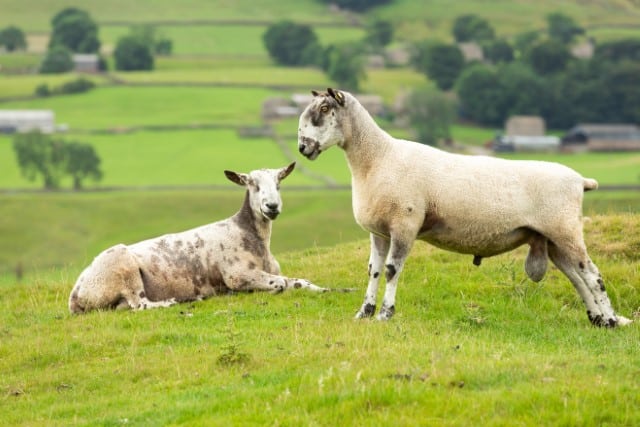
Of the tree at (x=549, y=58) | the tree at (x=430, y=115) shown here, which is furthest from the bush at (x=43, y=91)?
the tree at (x=549, y=58)

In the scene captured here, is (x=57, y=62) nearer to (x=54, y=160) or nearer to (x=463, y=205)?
(x=54, y=160)

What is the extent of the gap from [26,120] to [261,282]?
432ft

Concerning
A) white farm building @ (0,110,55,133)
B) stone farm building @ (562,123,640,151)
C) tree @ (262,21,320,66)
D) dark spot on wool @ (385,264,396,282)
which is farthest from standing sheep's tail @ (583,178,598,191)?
tree @ (262,21,320,66)

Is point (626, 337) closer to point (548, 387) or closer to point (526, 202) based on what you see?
point (526, 202)

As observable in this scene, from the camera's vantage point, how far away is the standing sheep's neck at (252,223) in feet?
62.3

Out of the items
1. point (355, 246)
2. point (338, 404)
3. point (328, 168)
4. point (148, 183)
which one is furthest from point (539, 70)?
point (338, 404)

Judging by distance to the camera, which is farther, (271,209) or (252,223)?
(252,223)

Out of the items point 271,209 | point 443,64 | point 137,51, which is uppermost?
point 271,209

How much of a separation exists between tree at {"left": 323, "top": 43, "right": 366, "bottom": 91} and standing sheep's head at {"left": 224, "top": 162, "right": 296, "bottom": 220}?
156m

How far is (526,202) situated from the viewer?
1499 cm

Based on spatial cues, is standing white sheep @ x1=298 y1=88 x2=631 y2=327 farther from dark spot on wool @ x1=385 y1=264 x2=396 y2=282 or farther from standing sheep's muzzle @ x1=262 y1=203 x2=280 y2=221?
standing sheep's muzzle @ x1=262 y1=203 x2=280 y2=221

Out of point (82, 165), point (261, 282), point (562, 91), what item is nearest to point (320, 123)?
point (261, 282)

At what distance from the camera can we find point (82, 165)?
390ft

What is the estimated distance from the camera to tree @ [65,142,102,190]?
118 m
